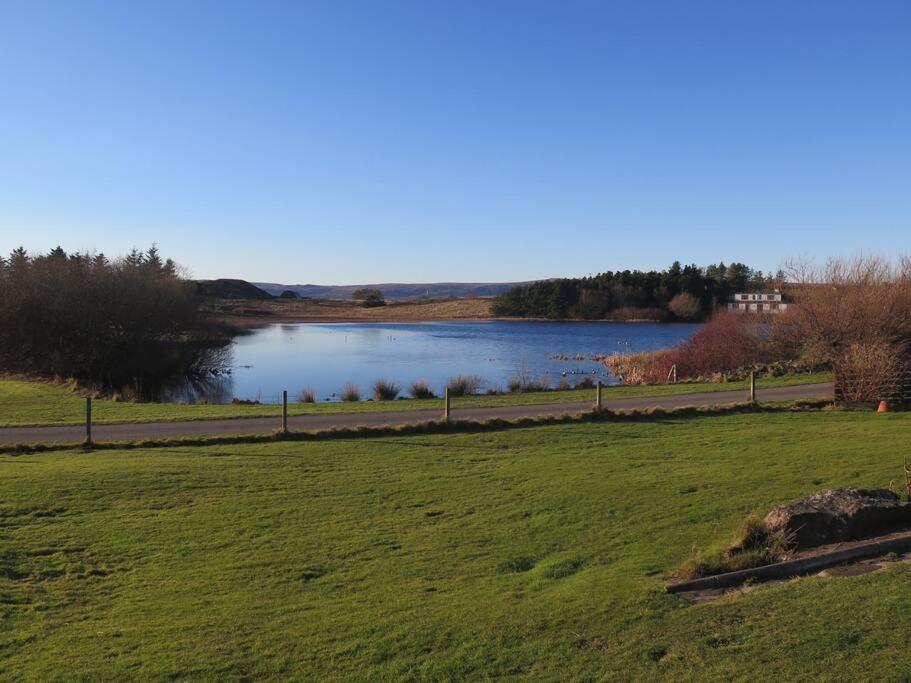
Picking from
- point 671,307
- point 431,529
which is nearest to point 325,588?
point 431,529

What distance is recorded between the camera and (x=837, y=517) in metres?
7.96

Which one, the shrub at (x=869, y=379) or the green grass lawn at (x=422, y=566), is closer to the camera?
the green grass lawn at (x=422, y=566)

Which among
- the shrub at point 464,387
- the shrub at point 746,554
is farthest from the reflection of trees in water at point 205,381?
the shrub at point 746,554

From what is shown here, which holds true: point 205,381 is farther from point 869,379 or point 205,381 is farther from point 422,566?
point 422,566

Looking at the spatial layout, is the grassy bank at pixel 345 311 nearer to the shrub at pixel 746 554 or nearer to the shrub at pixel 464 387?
the shrub at pixel 464 387

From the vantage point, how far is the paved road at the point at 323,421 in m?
17.6

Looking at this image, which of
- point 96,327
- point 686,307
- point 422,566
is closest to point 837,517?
point 422,566

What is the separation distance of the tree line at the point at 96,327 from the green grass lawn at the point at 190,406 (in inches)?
589

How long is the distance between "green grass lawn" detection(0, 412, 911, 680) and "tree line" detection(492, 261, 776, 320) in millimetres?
104061

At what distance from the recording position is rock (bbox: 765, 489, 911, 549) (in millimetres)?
7859

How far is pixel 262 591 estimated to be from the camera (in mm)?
7895

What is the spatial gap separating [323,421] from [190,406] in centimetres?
704

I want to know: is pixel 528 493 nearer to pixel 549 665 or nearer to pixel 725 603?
pixel 725 603

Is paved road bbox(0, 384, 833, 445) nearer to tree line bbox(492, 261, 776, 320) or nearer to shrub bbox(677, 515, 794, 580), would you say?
shrub bbox(677, 515, 794, 580)
